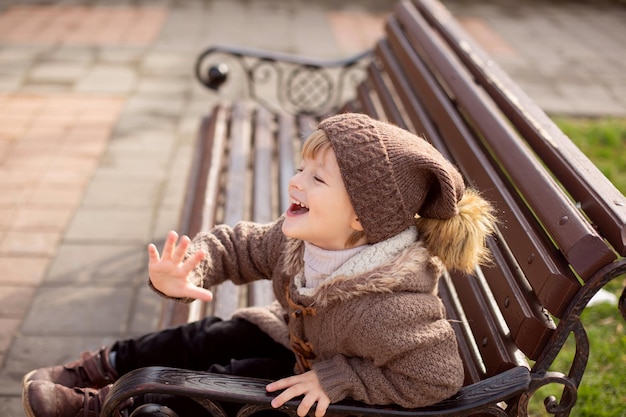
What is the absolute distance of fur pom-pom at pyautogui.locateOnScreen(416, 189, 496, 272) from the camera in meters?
1.75

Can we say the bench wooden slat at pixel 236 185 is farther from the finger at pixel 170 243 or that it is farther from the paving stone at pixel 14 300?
the paving stone at pixel 14 300

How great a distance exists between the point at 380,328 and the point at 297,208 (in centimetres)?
39

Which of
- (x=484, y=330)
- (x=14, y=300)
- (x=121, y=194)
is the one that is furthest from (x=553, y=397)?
(x=121, y=194)

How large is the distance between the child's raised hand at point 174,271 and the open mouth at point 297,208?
0.87 feet

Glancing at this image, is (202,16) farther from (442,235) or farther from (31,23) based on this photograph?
(442,235)

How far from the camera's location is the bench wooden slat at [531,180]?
150cm

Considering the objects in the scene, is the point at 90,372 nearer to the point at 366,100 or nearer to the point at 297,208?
the point at 297,208

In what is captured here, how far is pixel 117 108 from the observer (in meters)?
5.43

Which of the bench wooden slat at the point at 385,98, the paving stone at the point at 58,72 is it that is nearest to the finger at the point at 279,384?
the bench wooden slat at the point at 385,98

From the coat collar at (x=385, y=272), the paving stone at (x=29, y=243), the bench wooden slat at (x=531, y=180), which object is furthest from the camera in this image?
the paving stone at (x=29, y=243)

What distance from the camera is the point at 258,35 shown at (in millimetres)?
7316

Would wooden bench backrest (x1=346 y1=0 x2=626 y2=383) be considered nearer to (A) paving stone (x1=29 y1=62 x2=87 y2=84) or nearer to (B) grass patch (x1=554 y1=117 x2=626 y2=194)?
(B) grass patch (x1=554 y1=117 x2=626 y2=194)

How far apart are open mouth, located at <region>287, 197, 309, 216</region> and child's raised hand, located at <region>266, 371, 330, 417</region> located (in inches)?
15.8

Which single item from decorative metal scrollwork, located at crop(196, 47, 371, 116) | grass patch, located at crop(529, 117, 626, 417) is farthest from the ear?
decorative metal scrollwork, located at crop(196, 47, 371, 116)
